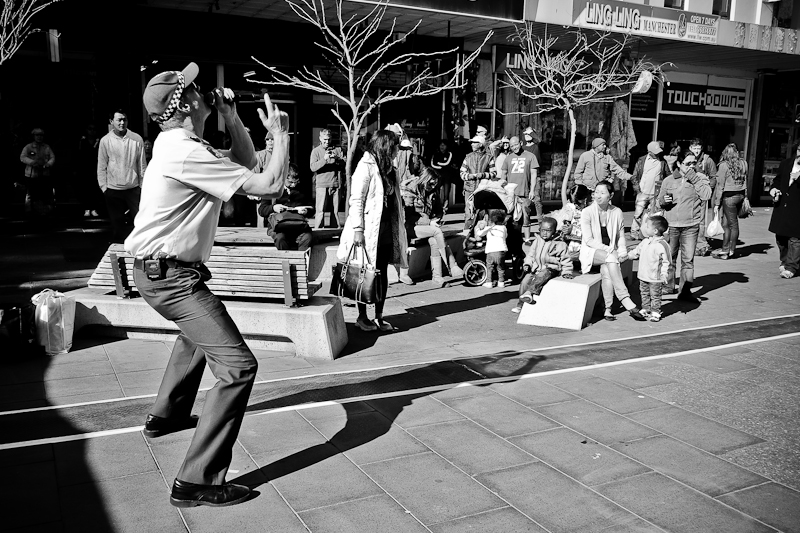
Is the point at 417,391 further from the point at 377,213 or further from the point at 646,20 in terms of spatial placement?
the point at 646,20

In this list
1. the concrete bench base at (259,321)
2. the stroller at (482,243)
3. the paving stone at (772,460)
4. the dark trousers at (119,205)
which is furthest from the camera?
the stroller at (482,243)

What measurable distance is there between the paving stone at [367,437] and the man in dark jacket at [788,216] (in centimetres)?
880

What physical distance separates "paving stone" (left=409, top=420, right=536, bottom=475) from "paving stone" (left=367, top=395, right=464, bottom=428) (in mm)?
106

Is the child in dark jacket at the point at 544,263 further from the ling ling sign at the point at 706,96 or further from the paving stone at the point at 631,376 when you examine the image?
the ling ling sign at the point at 706,96

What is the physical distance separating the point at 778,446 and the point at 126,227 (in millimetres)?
8519

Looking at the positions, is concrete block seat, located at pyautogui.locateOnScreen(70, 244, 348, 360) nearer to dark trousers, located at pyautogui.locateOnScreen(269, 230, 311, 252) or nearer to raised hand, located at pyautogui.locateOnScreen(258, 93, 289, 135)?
dark trousers, located at pyautogui.locateOnScreen(269, 230, 311, 252)

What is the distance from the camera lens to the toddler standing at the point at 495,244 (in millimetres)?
10008

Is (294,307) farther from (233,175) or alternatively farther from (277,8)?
(277,8)

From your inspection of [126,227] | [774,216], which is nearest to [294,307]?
[126,227]

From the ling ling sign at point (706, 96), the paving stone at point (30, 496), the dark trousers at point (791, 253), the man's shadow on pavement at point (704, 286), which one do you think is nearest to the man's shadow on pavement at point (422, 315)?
the man's shadow on pavement at point (704, 286)

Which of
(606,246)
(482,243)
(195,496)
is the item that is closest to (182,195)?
(195,496)

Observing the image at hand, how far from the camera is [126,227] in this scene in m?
10.3

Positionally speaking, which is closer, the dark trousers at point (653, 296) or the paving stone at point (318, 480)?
the paving stone at point (318, 480)

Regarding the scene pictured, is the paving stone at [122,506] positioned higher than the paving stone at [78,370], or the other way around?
the paving stone at [122,506]
